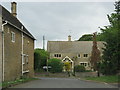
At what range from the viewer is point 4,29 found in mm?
24953

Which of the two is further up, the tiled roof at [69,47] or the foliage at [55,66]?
the tiled roof at [69,47]

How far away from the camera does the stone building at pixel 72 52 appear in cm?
7481

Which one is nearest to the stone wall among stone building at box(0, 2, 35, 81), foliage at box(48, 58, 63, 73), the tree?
stone building at box(0, 2, 35, 81)

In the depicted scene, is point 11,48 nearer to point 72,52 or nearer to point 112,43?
point 112,43

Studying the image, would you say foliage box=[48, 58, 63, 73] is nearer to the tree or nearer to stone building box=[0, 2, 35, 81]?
stone building box=[0, 2, 35, 81]

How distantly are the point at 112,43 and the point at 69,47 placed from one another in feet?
155

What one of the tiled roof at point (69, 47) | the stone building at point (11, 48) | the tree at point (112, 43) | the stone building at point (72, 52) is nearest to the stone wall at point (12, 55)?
the stone building at point (11, 48)

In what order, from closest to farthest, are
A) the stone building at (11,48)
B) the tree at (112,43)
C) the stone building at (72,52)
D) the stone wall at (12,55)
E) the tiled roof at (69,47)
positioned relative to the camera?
1. the stone building at (11,48)
2. the stone wall at (12,55)
3. the tree at (112,43)
4. the stone building at (72,52)
5. the tiled roof at (69,47)

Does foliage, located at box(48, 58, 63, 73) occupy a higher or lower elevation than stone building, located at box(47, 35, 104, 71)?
lower

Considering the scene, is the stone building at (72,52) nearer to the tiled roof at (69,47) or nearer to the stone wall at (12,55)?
the tiled roof at (69,47)

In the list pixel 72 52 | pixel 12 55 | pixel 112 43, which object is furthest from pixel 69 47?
pixel 12 55

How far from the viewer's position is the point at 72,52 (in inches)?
2987

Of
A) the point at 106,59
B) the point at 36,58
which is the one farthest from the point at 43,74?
the point at 106,59

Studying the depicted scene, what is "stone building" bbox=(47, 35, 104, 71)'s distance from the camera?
245ft
